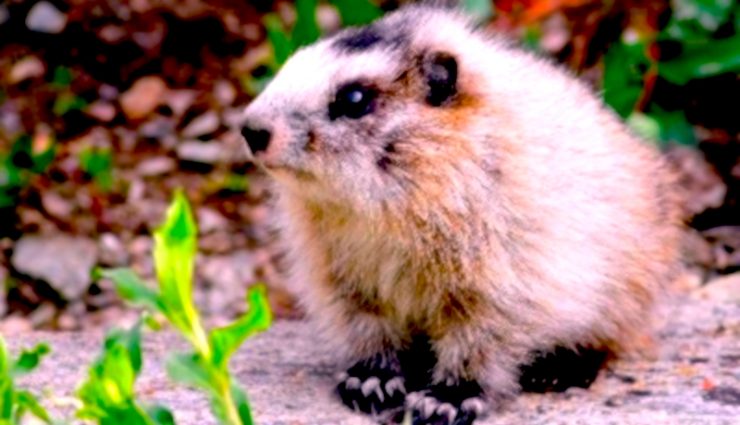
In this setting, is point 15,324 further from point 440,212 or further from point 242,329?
point 242,329

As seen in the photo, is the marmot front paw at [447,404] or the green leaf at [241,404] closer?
the green leaf at [241,404]

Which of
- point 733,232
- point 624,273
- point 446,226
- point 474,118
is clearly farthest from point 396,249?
point 733,232

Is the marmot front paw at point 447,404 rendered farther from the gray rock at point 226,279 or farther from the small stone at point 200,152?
the small stone at point 200,152

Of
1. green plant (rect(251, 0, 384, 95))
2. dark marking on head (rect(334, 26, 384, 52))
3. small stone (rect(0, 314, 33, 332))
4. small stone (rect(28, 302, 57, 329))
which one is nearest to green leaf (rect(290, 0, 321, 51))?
green plant (rect(251, 0, 384, 95))

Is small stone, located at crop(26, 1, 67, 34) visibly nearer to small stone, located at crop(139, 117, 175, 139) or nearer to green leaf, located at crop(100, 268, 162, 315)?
small stone, located at crop(139, 117, 175, 139)

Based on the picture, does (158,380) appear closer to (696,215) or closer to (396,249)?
(396,249)

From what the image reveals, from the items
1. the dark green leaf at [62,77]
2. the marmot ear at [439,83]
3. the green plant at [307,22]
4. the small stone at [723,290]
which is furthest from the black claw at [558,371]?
the dark green leaf at [62,77]

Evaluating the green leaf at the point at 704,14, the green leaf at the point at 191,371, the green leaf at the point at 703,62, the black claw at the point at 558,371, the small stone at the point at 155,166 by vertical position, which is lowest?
the black claw at the point at 558,371

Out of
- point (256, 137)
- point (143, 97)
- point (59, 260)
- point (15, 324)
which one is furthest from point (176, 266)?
point (143, 97)
